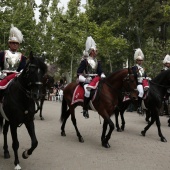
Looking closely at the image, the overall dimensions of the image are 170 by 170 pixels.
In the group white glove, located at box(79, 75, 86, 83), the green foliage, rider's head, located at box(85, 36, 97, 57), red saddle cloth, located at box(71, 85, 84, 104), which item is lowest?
red saddle cloth, located at box(71, 85, 84, 104)

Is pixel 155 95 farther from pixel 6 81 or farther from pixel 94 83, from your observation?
pixel 6 81

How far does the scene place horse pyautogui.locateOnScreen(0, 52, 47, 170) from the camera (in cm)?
638

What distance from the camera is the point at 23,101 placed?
6.75m

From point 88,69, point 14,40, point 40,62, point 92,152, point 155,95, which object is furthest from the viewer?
point 155,95

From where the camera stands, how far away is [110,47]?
115 ft

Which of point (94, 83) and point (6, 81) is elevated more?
point (6, 81)

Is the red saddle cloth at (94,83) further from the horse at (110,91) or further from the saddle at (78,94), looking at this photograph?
the saddle at (78,94)

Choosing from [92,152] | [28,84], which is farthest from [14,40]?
[92,152]

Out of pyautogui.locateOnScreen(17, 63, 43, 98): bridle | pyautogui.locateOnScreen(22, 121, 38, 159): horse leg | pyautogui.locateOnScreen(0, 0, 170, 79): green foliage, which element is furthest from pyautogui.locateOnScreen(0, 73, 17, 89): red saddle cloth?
pyautogui.locateOnScreen(0, 0, 170, 79): green foliage

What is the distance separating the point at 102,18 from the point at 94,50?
115 feet

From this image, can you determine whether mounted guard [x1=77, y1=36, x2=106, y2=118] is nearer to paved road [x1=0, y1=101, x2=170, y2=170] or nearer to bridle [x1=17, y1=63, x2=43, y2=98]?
paved road [x1=0, y1=101, x2=170, y2=170]

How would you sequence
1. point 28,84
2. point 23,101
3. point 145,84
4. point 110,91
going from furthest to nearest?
point 145,84 → point 110,91 → point 23,101 → point 28,84

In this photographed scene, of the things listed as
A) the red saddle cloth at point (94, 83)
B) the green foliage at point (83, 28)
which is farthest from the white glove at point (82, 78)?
the green foliage at point (83, 28)

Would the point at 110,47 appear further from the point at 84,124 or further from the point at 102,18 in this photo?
the point at 84,124
